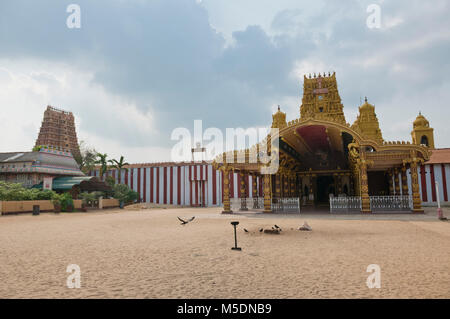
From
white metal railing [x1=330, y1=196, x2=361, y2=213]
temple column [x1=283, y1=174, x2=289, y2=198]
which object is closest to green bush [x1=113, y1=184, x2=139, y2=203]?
temple column [x1=283, y1=174, x2=289, y2=198]

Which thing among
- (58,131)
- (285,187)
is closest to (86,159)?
(58,131)

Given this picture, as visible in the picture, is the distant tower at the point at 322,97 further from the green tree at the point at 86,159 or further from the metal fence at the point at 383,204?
the green tree at the point at 86,159

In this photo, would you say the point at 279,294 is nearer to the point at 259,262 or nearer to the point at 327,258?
the point at 259,262

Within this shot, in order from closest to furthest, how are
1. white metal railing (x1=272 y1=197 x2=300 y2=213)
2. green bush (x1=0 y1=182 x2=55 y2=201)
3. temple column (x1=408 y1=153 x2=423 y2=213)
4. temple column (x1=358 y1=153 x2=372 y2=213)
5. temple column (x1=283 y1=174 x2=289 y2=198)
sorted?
1. temple column (x1=408 y1=153 x2=423 y2=213)
2. temple column (x1=358 y1=153 x2=372 y2=213)
3. white metal railing (x1=272 y1=197 x2=300 y2=213)
4. green bush (x1=0 y1=182 x2=55 y2=201)
5. temple column (x1=283 y1=174 x2=289 y2=198)

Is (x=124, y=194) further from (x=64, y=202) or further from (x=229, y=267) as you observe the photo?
(x=229, y=267)

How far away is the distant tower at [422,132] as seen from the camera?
117ft

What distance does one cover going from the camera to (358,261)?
18.4ft

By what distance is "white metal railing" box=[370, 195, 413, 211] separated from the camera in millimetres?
18094

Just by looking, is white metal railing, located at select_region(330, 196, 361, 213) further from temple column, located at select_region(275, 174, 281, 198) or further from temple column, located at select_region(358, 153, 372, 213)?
temple column, located at select_region(275, 174, 281, 198)

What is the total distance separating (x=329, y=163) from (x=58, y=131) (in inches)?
1898

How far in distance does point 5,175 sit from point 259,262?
3120 cm

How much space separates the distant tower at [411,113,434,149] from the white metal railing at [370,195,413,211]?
2288 centimetres

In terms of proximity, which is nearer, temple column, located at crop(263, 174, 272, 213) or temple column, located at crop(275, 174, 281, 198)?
temple column, located at crop(263, 174, 272, 213)

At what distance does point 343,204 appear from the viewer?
18359 millimetres
